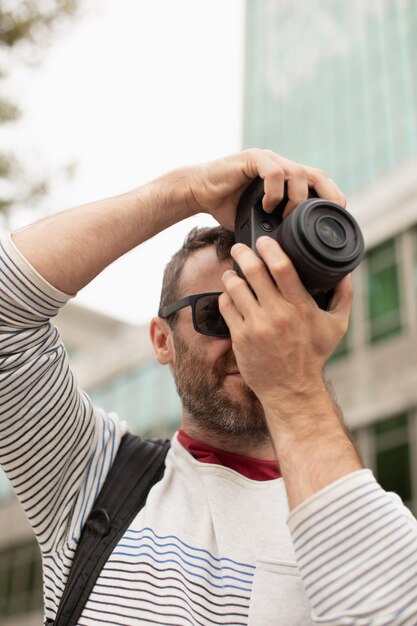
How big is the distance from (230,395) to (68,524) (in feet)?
1.87

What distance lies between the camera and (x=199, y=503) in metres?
2.03

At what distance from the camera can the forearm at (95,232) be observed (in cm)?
187

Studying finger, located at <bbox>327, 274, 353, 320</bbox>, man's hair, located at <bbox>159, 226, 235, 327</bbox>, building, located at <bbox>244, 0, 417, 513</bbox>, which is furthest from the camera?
building, located at <bbox>244, 0, 417, 513</bbox>

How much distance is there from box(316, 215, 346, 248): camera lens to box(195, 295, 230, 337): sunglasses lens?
0.65 metres

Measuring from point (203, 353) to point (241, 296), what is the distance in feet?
2.35

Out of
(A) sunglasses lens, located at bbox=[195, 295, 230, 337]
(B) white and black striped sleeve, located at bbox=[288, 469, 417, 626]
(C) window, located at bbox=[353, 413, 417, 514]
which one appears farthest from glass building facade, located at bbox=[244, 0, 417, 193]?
(B) white and black striped sleeve, located at bbox=[288, 469, 417, 626]

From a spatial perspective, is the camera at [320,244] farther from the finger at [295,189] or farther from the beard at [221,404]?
the beard at [221,404]

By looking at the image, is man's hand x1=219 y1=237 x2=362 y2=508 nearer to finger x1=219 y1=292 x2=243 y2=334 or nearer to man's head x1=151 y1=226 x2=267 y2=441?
finger x1=219 y1=292 x2=243 y2=334

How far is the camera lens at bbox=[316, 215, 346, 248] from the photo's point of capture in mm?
1581

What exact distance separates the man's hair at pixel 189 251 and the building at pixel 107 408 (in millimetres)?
16030

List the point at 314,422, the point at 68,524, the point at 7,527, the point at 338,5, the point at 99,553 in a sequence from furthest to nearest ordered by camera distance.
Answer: the point at 338,5
the point at 7,527
the point at 68,524
the point at 99,553
the point at 314,422

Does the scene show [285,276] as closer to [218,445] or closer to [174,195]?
[174,195]

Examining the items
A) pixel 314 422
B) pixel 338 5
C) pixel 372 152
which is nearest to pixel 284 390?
pixel 314 422

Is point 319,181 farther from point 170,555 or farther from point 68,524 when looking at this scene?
point 68,524
